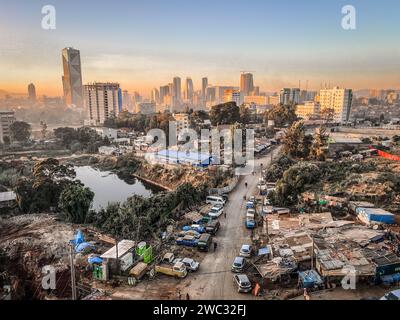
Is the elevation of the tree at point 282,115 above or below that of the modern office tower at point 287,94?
below

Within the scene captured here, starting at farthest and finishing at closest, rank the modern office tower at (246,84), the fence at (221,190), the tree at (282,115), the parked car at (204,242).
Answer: the modern office tower at (246,84), the tree at (282,115), the fence at (221,190), the parked car at (204,242)

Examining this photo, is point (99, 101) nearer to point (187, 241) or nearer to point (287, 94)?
point (287, 94)

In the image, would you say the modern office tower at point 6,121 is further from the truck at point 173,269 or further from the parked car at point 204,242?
the truck at point 173,269

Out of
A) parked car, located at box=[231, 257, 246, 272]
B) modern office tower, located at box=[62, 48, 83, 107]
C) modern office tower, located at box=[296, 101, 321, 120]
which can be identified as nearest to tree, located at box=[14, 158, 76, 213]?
modern office tower, located at box=[62, 48, 83, 107]

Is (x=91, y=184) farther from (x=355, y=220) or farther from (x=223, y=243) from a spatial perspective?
(x=355, y=220)

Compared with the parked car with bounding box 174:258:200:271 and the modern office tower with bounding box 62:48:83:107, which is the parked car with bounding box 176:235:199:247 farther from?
the modern office tower with bounding box 62:48:83:107

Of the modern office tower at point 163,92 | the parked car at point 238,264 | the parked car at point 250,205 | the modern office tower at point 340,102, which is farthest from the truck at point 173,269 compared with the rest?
the modern office tower at point 163,92

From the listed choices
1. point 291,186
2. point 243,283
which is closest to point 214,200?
point 291,186
